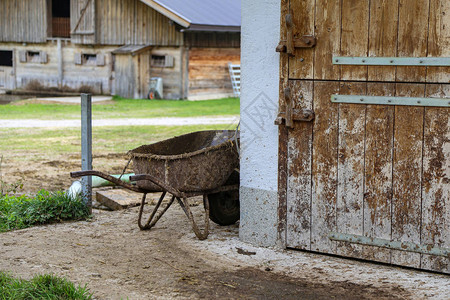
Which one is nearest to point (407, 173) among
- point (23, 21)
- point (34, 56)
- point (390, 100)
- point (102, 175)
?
point (390, 100)

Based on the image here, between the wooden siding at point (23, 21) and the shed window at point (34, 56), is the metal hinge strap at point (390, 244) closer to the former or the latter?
the wooden siding at point (23, 21)

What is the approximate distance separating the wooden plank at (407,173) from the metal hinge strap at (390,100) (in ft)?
0.13

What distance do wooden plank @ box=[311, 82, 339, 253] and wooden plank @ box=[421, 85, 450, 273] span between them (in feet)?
2.25

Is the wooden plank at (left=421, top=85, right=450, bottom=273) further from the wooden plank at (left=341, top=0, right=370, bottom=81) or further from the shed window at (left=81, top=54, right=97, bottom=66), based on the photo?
the shed window at (left=81, top=54, right=97, bottom=66)

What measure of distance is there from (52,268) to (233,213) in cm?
193

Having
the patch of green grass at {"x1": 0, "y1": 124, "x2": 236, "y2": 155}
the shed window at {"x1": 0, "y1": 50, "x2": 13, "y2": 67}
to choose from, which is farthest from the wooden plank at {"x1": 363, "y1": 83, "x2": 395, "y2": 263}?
the shed window at {"x1": 0, "y1": 50, "x2": 13, "y2": 67}

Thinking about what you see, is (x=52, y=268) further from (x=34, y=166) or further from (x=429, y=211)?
(x=34, y=166)

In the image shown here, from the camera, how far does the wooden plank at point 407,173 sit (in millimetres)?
4684

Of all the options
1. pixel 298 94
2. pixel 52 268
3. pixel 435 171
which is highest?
pixel 298 94

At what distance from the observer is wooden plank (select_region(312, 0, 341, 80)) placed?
494 cm

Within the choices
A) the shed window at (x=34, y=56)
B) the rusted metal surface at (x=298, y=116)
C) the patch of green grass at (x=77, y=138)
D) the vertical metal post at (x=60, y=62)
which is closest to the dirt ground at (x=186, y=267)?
the rusted metal surface at (x=298, y=116)

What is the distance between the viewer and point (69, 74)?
25.9m

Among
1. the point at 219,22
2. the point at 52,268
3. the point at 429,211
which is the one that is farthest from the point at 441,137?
the point at 219,22

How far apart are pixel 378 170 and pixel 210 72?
794 inches
